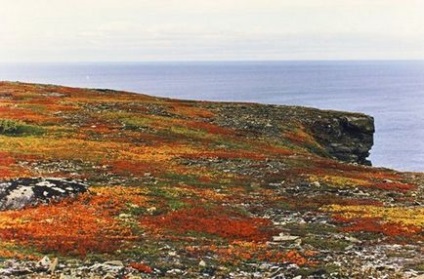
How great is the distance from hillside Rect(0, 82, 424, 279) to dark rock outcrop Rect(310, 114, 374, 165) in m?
8.49

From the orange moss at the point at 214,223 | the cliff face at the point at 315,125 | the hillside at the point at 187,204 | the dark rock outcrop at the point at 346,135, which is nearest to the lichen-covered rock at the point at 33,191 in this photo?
the hillside at the point at 187,204

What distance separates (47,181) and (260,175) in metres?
18.1

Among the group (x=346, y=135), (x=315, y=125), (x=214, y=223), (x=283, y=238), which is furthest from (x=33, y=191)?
(x=346, y=135)

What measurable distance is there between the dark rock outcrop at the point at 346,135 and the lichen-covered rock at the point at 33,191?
5024 centimetres

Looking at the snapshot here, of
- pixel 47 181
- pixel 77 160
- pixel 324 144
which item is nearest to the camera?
pixel 47 181

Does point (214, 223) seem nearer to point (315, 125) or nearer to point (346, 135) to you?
point (315, 125)

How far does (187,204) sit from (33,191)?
27.8 feet

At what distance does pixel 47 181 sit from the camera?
3023cm

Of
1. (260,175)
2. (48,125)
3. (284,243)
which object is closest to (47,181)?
(284,243)

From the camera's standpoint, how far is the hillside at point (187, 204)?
21.2 m

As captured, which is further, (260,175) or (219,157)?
(219,157)

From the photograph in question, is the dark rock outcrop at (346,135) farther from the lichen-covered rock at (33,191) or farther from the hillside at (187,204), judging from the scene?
the lichen-covered rock at (33,191)

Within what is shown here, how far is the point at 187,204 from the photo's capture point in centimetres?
3122

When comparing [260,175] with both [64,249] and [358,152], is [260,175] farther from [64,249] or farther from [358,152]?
[358,152]
